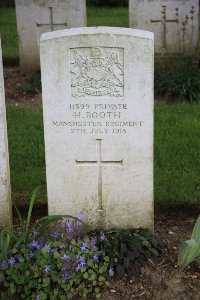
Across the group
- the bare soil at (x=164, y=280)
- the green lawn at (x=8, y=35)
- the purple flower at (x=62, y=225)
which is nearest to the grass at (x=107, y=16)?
the green lawn at (x=8, y=35)

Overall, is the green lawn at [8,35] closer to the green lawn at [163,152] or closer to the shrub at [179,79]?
the green lawn at [163,152]

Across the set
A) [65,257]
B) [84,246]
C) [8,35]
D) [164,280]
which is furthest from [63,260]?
[8,35]

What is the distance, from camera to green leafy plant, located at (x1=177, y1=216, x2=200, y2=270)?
3682 millimetres

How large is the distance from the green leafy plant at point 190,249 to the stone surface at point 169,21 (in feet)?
16.5

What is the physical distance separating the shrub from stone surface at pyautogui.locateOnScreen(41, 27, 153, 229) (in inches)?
142

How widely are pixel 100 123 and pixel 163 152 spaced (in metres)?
1.96

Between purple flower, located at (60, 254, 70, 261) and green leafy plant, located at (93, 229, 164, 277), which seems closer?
purple flower, located at (60, 254, 70, 261)

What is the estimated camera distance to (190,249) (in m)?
3.73

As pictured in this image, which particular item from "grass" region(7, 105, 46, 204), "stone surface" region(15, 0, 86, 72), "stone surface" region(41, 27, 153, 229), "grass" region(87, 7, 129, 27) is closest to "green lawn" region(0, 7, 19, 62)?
"stone surface" region(15, 0, 86, 72)

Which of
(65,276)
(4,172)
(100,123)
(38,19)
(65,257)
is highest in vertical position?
(38,19)

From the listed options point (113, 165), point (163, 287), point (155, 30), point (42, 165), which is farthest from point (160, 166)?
point (155, 30)

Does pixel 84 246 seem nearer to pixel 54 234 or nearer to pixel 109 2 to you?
pixel 54 234

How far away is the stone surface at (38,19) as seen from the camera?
27.7 feet

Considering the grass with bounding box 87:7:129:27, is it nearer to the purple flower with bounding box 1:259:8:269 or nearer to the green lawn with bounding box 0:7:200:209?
the green lawn with bounding box 0:7:200:209
